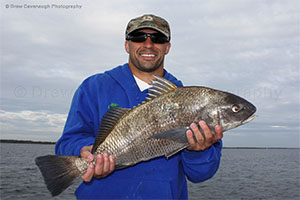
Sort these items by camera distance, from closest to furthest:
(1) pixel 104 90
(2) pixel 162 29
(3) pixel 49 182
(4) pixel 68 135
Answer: (3) pixel 49 182 → (4) pixel 68 135 → (1) pixel 104 90 → (2) pixel 162 29

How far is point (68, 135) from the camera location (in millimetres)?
4730

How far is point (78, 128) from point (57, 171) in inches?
32.8

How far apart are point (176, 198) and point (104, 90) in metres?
2.54

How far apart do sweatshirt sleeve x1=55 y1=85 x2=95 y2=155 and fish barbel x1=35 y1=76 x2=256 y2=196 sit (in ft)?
1.01

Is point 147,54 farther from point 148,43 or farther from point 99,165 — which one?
point 99,165

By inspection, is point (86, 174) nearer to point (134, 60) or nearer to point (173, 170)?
point (173, 170)

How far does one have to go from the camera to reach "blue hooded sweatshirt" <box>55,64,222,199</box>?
15.2ft

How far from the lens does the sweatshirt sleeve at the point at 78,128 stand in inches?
181

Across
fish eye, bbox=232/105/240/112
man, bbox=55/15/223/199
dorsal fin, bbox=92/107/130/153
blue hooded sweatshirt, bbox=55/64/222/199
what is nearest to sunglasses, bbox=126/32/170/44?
man, bbox=55/15/223/199

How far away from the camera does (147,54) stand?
5500 mm

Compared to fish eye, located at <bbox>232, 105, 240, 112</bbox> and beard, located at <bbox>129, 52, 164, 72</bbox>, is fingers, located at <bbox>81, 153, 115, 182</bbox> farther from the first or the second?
fish eye, located at <bbox>232, 105, 240, 112</bbox>

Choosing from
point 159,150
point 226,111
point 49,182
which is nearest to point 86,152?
point 49,182

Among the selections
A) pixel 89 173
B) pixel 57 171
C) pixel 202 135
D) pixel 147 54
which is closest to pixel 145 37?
pixel 147 54

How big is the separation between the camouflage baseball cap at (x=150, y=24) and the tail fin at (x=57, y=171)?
3022 millimetres
